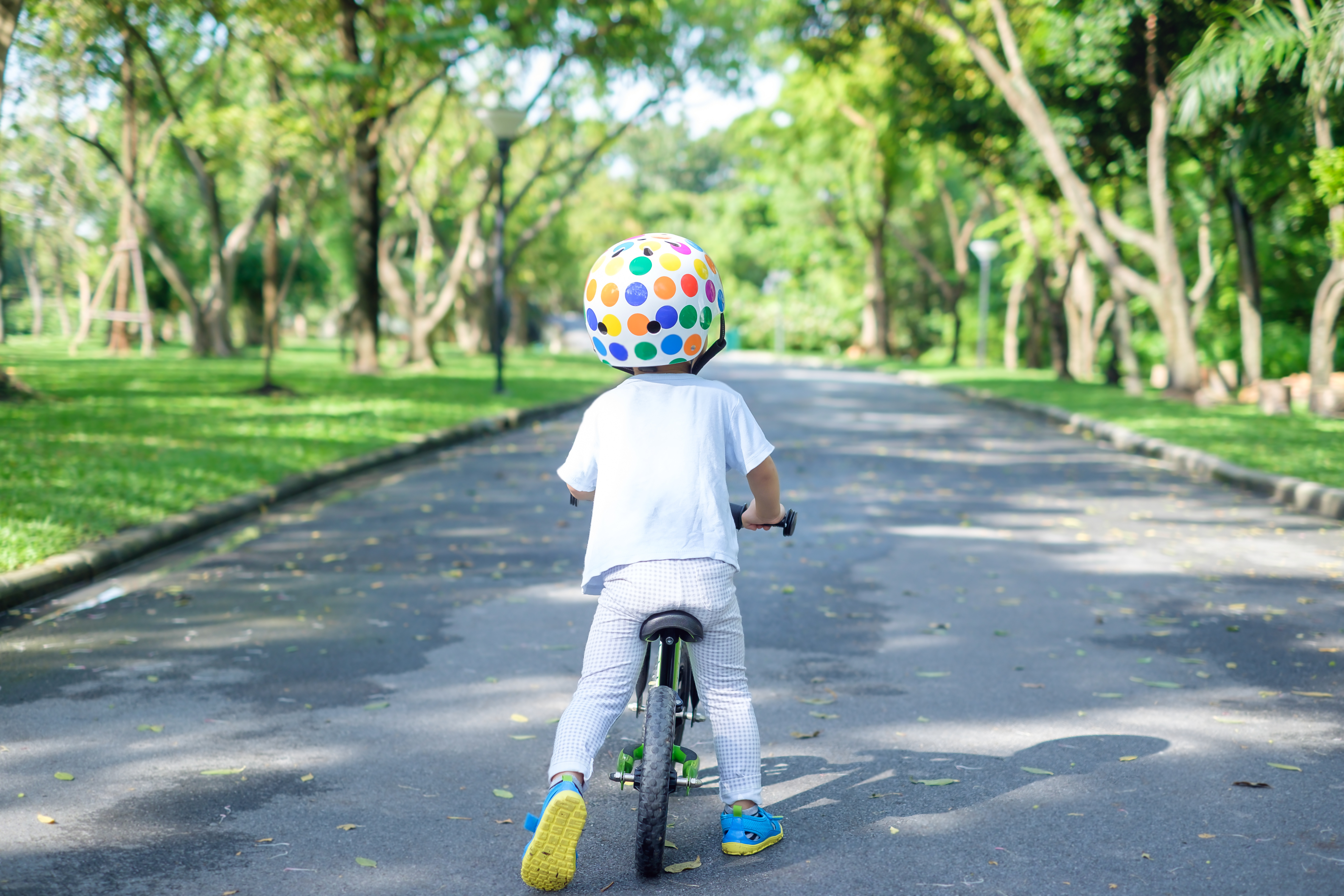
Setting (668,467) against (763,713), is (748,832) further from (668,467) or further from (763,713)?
(763,713)

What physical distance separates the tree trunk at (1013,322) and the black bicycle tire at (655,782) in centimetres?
3760

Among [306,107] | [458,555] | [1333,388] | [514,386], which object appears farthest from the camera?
[514,386]

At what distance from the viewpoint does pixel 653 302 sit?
3387 millimetres

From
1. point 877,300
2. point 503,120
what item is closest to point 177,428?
point 503,120

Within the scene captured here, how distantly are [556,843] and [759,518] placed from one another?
1.05m

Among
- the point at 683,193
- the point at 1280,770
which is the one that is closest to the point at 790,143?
the point at 683,193

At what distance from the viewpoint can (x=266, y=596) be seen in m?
6.86

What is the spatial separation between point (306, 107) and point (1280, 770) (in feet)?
67.7

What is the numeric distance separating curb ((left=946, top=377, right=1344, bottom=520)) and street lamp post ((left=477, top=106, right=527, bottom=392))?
893cm

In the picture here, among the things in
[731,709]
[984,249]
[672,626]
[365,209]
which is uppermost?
[984,249]

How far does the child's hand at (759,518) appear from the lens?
3652 mm

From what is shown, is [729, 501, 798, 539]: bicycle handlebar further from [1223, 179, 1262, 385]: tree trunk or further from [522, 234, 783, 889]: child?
[1223, 179, 1262, 385]: tree trunk

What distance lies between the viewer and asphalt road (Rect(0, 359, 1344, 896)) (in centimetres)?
356

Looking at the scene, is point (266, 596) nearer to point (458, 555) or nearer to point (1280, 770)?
point (458, 555)
